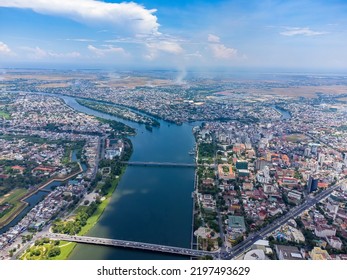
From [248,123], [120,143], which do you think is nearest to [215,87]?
[248,123]

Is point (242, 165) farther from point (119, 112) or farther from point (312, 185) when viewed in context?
point (119, 112)

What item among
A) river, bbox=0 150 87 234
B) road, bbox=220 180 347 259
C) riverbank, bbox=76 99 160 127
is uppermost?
riverbank, bbox=76 99 160 127

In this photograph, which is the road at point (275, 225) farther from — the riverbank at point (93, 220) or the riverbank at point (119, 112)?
the riverbank at point (119, 112)

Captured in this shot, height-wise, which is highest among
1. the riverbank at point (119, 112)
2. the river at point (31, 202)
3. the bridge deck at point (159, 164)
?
the riverbank at point (119, 112)

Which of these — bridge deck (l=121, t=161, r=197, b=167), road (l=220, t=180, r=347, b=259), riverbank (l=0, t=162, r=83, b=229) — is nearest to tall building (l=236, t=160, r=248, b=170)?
bridge deck (l=121, t=161, r=197, b=167)

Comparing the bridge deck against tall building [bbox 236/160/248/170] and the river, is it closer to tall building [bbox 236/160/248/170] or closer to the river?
tall building [bbox 236/160/248/170]

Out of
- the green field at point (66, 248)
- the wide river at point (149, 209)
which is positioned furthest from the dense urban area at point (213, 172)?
the wide river at point (149, 209)
